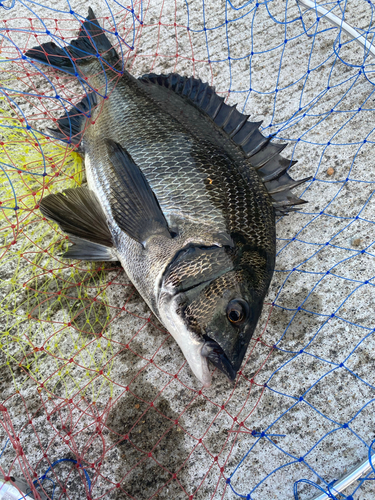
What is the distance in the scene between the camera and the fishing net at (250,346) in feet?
5.62

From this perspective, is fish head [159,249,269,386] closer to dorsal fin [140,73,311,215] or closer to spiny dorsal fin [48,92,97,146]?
dorsal fin [140,73,311,215]

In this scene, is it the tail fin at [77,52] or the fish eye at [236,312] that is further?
the tail fin at [77,52]

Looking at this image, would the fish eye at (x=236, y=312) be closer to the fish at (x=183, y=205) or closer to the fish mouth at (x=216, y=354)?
the fish at (x=183, y=205)

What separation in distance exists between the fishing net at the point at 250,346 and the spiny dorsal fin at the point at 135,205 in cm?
45

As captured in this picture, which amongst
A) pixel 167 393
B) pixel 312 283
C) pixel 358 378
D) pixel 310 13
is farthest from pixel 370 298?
pixel 310 13

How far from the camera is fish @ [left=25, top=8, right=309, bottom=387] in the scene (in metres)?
1.55

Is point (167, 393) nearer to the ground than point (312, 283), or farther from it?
nearer to the ground

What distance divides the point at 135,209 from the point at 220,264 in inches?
22.0

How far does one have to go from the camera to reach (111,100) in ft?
7.23

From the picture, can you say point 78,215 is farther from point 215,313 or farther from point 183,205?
point 215,313

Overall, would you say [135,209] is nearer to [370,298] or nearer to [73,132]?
[73,132]

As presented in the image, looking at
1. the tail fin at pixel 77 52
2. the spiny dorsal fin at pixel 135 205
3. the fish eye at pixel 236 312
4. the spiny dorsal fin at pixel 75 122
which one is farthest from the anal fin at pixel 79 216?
the tail fin at pixel 77 52

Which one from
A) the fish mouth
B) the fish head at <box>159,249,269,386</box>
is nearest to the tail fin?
the fish head at <box>159,249,269,386</box>

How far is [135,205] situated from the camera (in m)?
1.80
